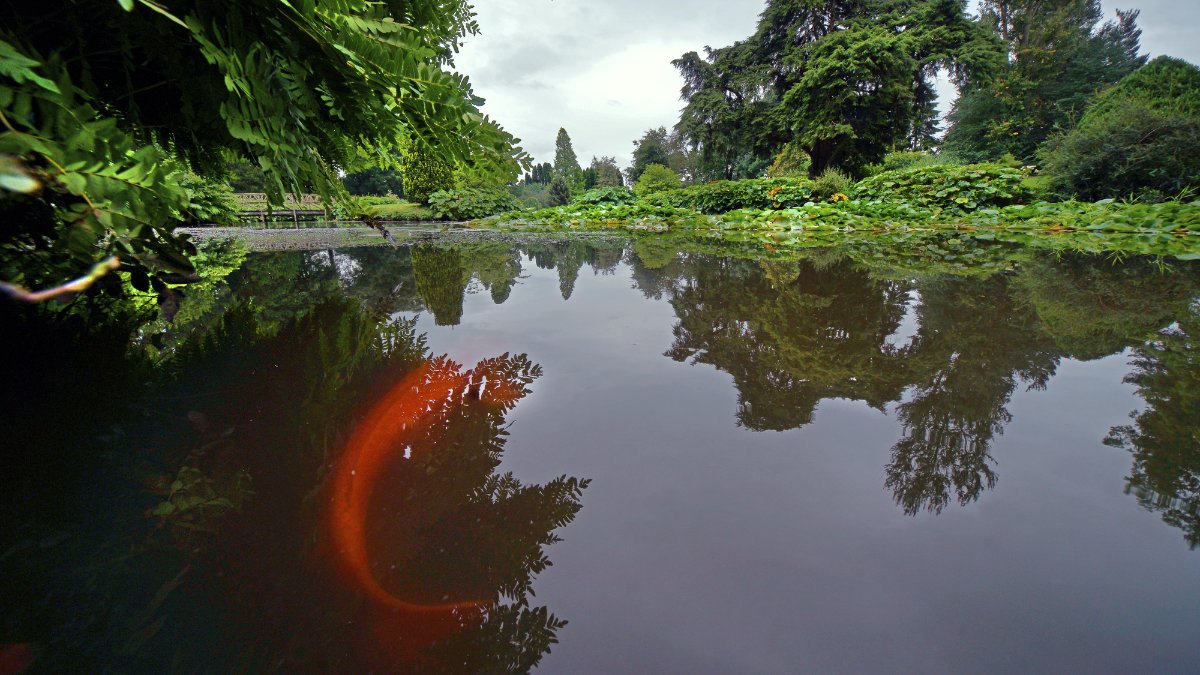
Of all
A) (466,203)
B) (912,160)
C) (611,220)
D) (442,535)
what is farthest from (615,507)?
(912,160)

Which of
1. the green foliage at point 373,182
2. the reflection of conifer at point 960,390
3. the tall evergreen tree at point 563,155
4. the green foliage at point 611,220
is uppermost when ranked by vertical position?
the tall evergreen tree at point 563,155

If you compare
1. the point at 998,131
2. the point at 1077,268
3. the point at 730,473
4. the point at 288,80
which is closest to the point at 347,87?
the point at 288,80

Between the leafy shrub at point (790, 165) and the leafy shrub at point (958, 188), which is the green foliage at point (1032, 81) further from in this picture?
the leafy shrub at point (958, 188)

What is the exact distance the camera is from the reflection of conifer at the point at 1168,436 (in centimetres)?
105

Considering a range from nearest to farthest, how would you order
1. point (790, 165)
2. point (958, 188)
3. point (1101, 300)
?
point (1101, 300)
point (958, 188)
point (790, 165)

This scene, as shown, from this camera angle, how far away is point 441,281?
3.95m

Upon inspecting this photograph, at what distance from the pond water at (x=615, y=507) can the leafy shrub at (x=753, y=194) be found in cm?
1096

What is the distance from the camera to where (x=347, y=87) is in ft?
4.03

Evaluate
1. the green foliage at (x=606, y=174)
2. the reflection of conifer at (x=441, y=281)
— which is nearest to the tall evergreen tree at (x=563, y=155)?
the green foliage at (x=606, y=174)

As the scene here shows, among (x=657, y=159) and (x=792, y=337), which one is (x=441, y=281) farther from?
(x=657, y=159)

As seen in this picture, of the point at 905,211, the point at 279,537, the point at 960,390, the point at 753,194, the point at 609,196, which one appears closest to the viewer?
the point at 279,537

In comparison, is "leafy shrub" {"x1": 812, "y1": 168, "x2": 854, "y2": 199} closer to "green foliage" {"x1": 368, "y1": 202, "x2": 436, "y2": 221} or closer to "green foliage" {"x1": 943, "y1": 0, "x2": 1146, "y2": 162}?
"green foliage" {"x1": 368, "y1": 202, "x2": 436, "y2": 221}

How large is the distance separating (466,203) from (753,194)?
403 inches

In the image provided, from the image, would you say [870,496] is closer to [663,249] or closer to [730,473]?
[730,473]
